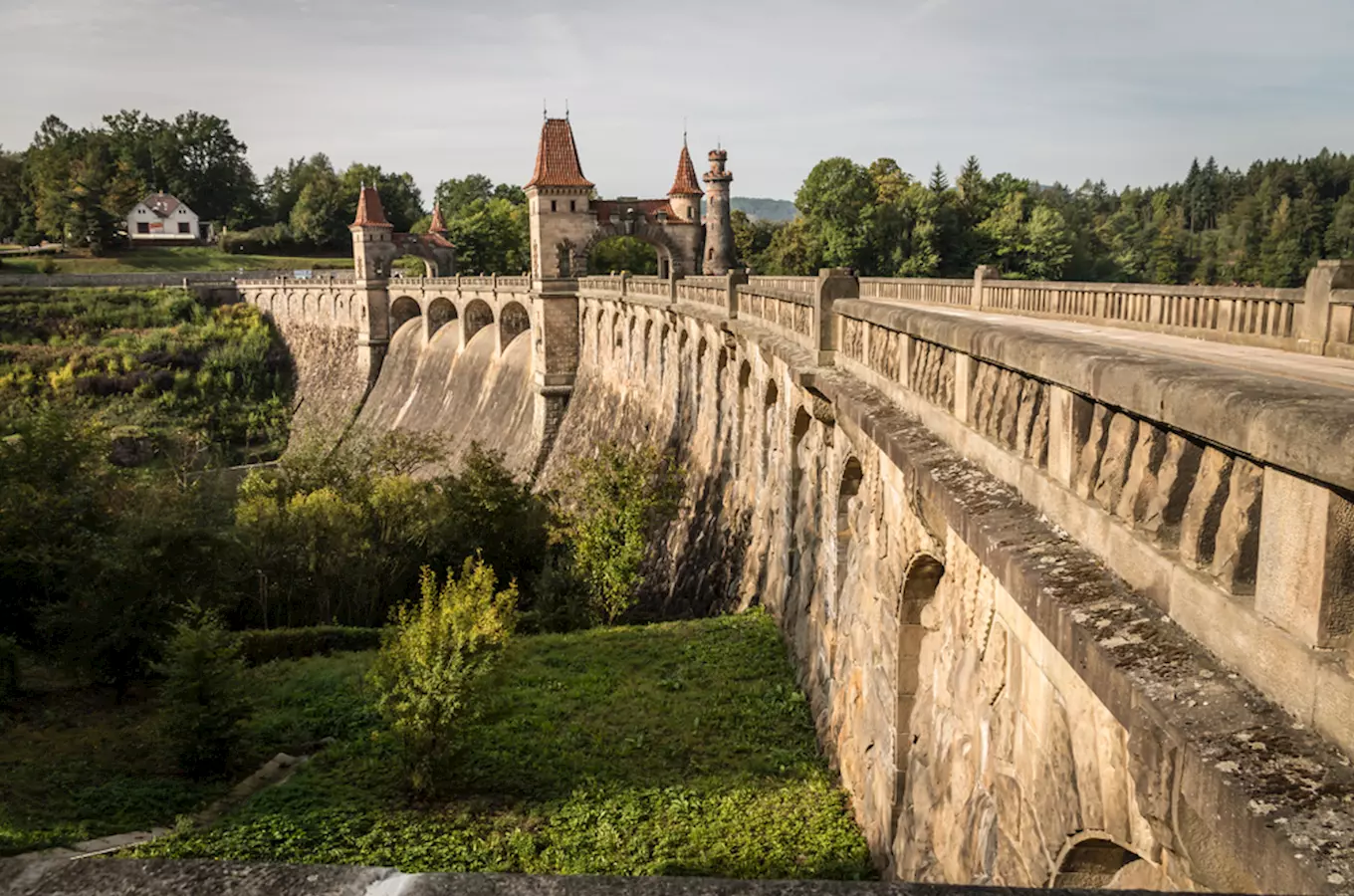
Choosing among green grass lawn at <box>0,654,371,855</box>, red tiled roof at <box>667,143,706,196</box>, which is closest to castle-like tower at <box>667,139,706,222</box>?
red tiled roof at <box>667,143,706,196</box>

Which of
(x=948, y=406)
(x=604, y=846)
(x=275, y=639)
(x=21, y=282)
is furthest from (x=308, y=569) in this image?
(x=21, y=282)

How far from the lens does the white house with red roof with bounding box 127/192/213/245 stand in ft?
338

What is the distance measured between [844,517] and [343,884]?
9.91m

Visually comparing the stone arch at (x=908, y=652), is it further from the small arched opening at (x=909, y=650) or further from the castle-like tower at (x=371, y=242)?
the castle-like tower at (x=371, y=242)

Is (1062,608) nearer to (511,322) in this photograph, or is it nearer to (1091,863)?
(1091,863)

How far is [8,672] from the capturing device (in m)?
18.4

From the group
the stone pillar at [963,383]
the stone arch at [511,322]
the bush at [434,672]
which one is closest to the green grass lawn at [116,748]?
the bush at [434,672]

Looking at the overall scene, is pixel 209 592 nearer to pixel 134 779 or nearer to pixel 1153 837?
pixel 134 779

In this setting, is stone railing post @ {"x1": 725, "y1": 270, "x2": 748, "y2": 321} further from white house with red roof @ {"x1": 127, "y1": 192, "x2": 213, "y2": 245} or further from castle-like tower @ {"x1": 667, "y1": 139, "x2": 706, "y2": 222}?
white house with red roof @ {"x1": 127, "y1": 192, "x2": 213, "y2": 245}

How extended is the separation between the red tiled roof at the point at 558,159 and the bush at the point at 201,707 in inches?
1219

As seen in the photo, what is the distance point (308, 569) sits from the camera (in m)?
26.7

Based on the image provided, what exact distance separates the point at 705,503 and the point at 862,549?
14.7m

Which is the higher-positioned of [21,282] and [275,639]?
[21,282]

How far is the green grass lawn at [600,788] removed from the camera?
36.4ft
